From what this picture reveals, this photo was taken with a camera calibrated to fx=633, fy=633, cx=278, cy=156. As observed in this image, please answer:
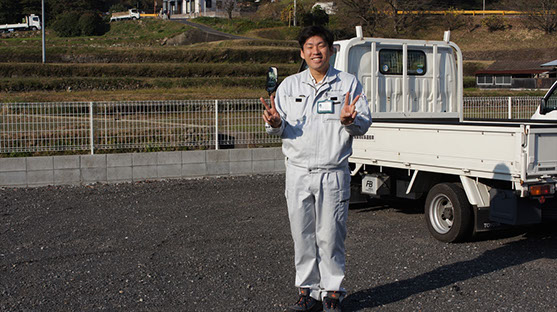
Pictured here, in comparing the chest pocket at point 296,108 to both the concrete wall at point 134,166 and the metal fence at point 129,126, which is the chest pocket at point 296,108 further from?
the metal fence at point 129,126

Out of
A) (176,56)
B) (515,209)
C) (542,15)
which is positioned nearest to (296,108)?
(515,209)

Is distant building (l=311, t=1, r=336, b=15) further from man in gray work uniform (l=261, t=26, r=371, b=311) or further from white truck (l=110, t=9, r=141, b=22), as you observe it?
man in gray work uniform (l=261, t=26, r=371, b=311)

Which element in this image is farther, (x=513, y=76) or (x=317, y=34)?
(x=513, y=76)

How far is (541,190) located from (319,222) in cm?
280

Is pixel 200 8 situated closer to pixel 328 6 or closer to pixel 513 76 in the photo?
pixel 328 6

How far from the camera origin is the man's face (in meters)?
4.45

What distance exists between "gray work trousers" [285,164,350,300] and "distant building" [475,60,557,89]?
41107 millimetres

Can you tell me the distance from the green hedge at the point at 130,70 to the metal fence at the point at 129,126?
23.4 m

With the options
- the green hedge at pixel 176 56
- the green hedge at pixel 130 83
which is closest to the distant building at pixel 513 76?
the green hedge at pixel 176 56

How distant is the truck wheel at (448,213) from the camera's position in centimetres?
683

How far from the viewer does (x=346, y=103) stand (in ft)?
13.6

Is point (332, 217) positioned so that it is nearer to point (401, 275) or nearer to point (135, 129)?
point (401, 275)

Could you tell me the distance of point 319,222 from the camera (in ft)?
14.6

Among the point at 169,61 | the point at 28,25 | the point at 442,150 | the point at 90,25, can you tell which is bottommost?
the point at 442,150
